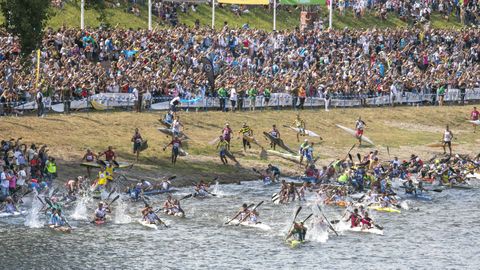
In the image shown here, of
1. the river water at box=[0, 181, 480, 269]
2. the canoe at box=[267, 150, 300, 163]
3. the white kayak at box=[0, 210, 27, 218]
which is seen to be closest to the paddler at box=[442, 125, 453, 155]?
the canoe at box=[267, 150, 300, 163]

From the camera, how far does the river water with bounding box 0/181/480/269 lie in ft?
170

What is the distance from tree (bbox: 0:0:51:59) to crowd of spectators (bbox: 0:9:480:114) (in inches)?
68.5

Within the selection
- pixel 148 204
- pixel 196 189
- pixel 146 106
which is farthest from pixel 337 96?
pixel 148 204

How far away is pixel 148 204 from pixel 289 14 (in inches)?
1942

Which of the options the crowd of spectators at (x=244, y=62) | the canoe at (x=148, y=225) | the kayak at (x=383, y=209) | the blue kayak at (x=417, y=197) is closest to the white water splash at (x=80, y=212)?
the canoe at (x=148, y=225)

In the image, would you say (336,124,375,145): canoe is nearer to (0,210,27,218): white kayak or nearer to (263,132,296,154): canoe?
(263,132,296,154): canoe

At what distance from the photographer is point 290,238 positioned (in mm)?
56406

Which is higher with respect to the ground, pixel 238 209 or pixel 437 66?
pixel 437 66

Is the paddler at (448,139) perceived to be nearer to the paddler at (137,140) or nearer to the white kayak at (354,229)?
the paddler at (137,140)

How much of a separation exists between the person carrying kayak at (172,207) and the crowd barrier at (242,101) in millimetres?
15698

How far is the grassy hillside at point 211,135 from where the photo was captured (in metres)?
69.6

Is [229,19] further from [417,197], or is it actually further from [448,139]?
[417,197]

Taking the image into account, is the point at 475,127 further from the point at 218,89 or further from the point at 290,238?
the point at 290,238

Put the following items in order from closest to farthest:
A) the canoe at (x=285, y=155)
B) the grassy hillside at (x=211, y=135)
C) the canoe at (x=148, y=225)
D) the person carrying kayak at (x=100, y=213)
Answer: the canoe at (x=148, y=225), the person carrying kayak at (x=100, y=213), the grassy hillside at (x=211, y=135), the canoe at (x=285, y=155)
